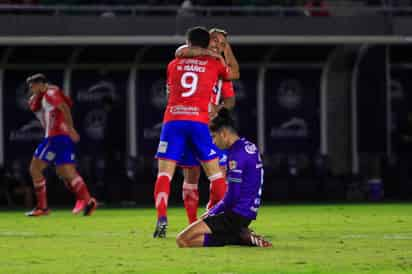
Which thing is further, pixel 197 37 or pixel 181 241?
pixel 197 37

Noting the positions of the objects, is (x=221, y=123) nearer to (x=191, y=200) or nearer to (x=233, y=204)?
(x=233, y=204)

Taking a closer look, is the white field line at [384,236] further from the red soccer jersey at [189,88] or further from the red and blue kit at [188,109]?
the red soccer jersey at [189,88]

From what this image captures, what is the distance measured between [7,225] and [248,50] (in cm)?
1165

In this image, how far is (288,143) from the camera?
2978 centimetres

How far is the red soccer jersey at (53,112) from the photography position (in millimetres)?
21062

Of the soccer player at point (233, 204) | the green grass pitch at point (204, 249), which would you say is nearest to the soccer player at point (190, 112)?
the green grass pitch at point (204, 249)

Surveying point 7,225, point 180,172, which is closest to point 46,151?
point 7,225

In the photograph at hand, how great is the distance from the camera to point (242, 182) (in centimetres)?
1303

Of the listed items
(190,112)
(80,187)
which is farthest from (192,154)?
(80,187)

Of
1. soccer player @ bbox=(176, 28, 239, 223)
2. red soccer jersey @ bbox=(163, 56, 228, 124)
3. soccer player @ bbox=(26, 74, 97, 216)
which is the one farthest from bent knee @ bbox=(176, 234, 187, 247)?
soccer player @ bbox=(26, 74, 97, 216)

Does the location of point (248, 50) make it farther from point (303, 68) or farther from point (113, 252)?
point (113, 252)

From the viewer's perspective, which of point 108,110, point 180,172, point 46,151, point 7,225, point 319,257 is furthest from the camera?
point 108,110

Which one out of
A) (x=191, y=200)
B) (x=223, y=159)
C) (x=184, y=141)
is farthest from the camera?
(x=223, y=159)

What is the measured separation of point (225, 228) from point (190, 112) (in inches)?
80.9
